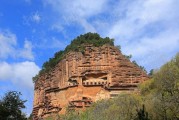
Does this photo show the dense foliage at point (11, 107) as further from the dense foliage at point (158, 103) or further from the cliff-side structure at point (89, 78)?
the cliff-side structure at point (89, 78)

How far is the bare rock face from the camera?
221 feet

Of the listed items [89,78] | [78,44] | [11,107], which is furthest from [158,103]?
[78,44]

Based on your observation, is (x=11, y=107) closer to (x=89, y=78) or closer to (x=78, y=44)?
(x=89, y=78)

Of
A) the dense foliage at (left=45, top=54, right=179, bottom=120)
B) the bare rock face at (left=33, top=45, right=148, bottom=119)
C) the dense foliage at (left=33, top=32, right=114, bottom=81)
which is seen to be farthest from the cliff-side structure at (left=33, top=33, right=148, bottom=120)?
the dense foliage at (left=45, top=54, right=179, bottom=120)

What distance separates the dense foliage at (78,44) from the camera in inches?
2908

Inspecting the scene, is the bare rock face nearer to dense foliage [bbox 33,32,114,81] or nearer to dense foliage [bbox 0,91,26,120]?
dense foliage [bbox 33,32,114,81]

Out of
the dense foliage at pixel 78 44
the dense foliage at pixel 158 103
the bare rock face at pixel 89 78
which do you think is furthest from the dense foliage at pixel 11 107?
the dense foliage at pixel 78 44

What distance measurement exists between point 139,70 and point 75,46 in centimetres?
1394

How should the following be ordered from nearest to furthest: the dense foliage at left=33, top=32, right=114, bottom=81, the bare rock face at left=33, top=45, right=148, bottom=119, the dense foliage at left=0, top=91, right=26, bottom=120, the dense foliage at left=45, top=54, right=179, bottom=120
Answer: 1. the dense foliage at left=0, top=91, right=26, bottom=120
2. the dense foliage at left=45, top=54, right=179, bottom=120
3. the bare rock face at left=33, top=45, right=148, bottom=119
4. the dense foliage at left=33, top=32, right=114, bottom=81

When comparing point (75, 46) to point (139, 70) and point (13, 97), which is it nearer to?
point (139, 70)

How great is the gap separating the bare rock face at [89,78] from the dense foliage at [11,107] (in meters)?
37.6

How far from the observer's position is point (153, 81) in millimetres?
46438

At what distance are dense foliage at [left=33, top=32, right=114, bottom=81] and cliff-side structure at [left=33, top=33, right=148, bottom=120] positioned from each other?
229 centimetres

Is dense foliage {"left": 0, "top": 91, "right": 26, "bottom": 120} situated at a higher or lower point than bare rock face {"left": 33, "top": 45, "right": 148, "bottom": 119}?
lower
